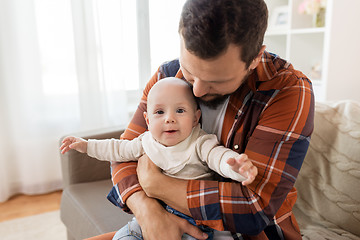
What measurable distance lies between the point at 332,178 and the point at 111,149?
2.88ft

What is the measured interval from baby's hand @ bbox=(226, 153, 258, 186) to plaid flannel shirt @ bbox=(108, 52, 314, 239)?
0.32 ft

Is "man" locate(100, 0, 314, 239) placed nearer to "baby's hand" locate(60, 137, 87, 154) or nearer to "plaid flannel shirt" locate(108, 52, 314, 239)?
"plaid flannel shirt" locate(108, 52, 314, 239)

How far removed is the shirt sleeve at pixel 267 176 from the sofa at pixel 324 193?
46 cm

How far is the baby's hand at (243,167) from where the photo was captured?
32.4 inches

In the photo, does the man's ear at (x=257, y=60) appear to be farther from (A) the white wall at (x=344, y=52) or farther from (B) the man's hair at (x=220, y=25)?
(A) the white wall at (x=344, y=52)

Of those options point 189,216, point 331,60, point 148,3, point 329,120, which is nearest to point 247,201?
point 189,216

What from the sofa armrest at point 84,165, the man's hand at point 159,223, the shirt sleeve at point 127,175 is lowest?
the sofa armrest at point 84,165

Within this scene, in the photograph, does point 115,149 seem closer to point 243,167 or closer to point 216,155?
point 216,155

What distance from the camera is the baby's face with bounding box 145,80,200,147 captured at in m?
1.06

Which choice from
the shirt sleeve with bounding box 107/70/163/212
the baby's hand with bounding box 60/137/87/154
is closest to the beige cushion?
the shirt sleeve with bounding box 107/70/163/212

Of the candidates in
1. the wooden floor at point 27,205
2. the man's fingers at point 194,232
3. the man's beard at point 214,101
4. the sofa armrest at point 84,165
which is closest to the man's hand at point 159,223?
the man's fingers at point 194,232

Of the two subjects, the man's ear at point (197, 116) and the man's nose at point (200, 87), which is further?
the man's ear at point (197, 116)

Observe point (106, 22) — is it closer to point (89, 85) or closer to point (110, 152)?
point (89, 85)

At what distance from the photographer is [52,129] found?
8.89ft
